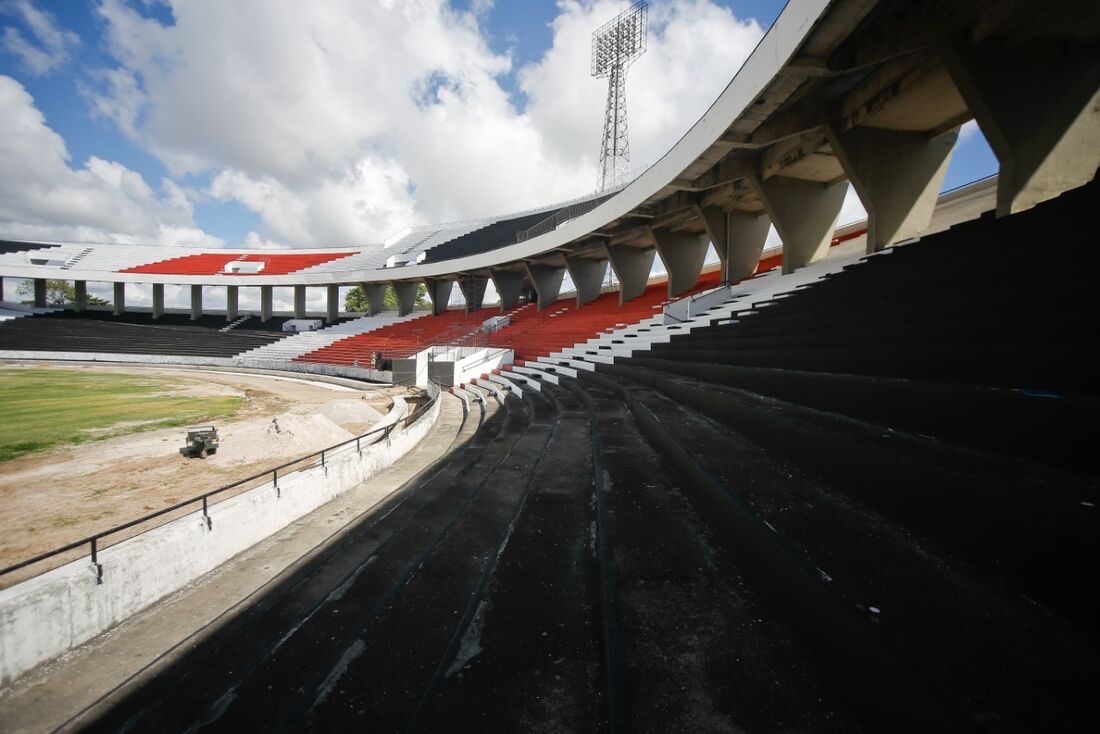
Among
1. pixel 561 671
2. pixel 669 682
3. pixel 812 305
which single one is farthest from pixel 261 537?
pixel 812 305

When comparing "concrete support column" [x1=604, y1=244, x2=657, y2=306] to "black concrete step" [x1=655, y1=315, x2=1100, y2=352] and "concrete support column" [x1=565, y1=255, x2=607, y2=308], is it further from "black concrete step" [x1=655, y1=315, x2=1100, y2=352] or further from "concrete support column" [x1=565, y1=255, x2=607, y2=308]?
"black concrete step" [x1=655, y1=315, x2=1100, y2=352]

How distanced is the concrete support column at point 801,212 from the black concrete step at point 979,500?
41.6 feet

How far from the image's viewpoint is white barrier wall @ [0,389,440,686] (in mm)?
2805

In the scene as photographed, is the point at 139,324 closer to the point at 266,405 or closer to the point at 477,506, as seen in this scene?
the point at 266,405

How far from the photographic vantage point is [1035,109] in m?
6.88

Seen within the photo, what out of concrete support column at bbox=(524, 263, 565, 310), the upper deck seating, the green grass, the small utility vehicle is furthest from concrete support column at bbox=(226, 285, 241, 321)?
the small utility vehicle

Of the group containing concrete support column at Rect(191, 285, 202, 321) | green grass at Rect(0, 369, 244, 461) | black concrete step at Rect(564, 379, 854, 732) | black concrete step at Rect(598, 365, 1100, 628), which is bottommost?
green grass at Rect(0, 369, 244, 461)

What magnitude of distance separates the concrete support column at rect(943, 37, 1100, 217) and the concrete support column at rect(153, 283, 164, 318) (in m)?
52.3

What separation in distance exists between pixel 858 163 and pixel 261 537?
1376 cm

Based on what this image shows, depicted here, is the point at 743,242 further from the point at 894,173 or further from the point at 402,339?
the point at 402,339

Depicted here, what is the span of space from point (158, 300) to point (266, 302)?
974 centimetres

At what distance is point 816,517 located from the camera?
2.22 meters

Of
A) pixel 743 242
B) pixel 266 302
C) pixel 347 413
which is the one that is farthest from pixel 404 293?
pixel 743 242

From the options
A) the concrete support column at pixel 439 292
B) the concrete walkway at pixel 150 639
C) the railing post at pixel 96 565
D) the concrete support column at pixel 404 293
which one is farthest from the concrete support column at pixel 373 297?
the railing post at pixel 96 565
